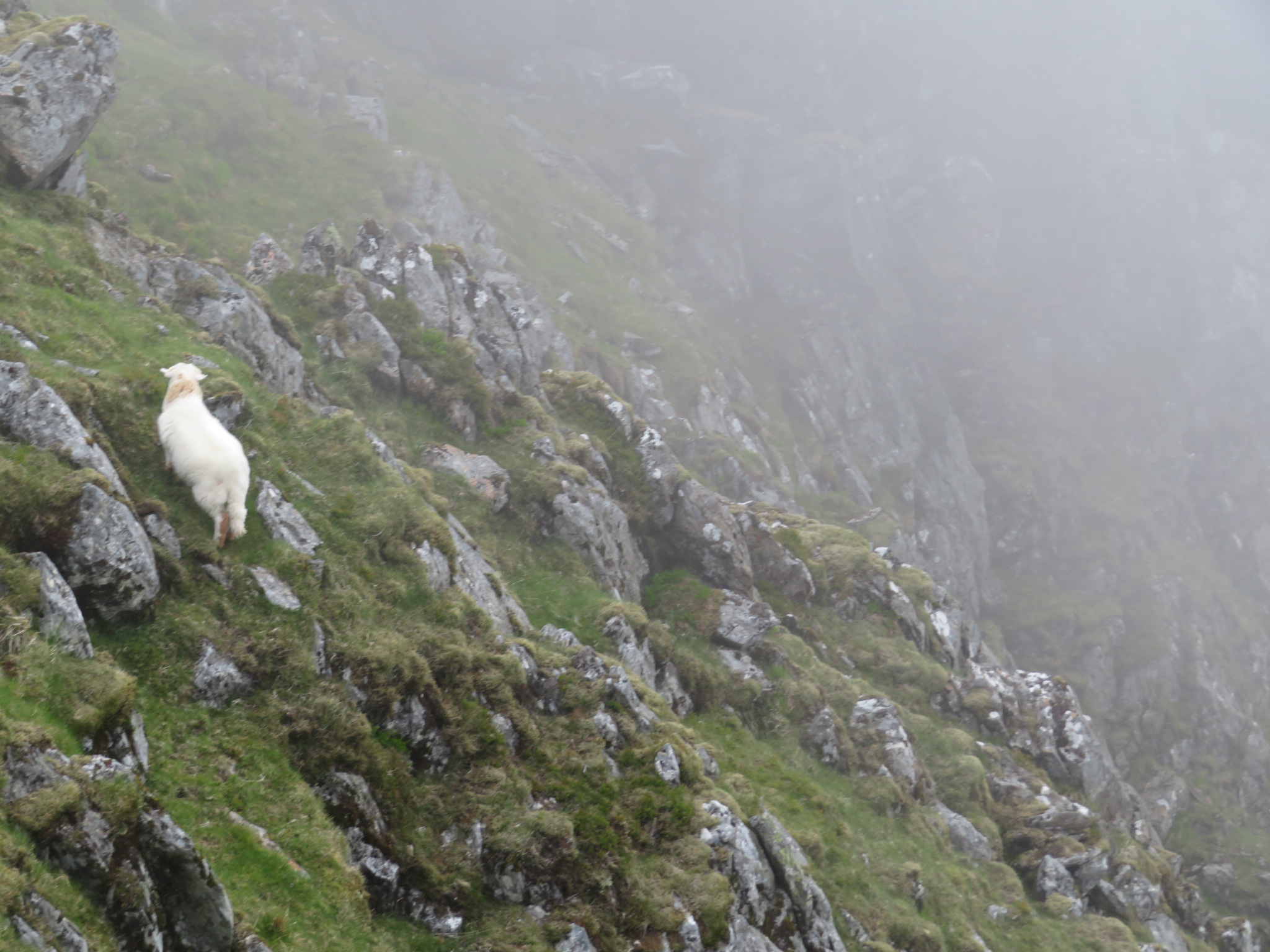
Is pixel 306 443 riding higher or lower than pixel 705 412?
higher

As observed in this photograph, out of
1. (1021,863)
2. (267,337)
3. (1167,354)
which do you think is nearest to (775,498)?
(1021,863)

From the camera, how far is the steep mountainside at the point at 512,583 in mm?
10727

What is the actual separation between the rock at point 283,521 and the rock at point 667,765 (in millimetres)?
8303

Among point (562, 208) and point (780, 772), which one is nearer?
point (780, 772)

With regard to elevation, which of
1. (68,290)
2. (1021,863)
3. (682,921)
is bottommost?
(1021,863)

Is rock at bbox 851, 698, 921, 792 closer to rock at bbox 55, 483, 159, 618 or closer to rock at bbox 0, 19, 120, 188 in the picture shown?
rock at bbox 55, 483, 159, 618

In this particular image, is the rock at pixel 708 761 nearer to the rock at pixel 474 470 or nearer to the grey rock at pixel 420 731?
the grey rock at pixel 420 731

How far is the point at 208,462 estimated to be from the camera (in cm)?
1355

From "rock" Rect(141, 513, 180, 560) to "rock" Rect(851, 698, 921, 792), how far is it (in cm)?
2332

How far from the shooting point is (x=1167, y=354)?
110 meters

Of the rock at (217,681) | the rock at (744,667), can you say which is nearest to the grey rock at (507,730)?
the rock at (217,681)

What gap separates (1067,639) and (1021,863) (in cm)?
5310

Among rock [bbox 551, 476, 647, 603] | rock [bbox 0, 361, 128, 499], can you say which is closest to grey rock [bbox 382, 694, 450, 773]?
rock [bbox 0, 361, 128, 499]

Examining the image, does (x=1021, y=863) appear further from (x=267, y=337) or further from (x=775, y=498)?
(x=775, y=498)
